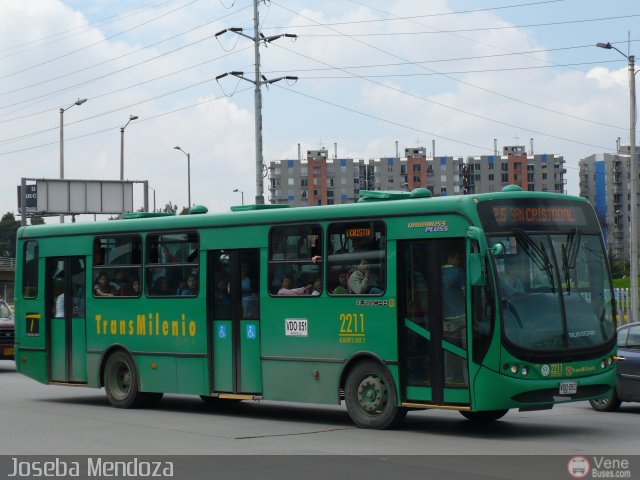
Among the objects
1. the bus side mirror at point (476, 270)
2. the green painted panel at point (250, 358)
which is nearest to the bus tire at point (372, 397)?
the green painted panel at point (250, 358)

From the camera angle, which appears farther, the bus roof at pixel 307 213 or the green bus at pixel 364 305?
the bus roof at pixel 307 213

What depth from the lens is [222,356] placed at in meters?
16.8

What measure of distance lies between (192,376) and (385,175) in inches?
6988

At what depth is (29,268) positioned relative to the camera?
2042cm

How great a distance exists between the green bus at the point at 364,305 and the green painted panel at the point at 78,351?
0.04 metres

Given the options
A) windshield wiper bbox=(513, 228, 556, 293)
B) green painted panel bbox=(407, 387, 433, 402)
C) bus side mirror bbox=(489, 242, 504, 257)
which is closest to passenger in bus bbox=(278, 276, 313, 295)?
green painted panel bbox=(407, 387, 433, 402)

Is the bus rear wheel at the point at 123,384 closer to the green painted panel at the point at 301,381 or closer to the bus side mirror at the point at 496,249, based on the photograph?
the green painted panel at the point at 301,381

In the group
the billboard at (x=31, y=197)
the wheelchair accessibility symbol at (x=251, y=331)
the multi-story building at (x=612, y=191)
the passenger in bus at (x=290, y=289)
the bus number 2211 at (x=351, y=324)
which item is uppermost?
the multi-story building at (x=612, y=191)

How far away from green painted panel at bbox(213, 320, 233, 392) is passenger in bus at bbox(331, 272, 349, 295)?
2.22m

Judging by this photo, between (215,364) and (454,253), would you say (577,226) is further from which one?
(215,364)

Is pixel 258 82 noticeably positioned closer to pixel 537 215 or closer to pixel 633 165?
pixel 633 165

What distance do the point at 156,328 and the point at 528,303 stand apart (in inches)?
258

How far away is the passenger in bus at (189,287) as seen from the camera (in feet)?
56.6
